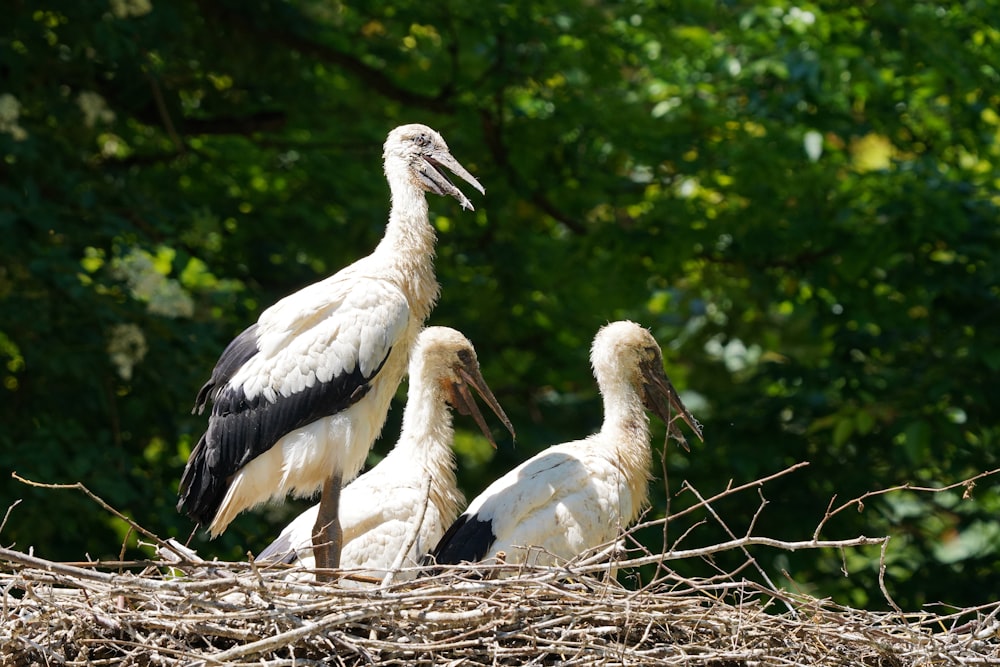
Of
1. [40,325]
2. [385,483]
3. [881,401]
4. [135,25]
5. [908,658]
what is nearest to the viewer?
[908,658]

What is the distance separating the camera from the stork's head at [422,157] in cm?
638

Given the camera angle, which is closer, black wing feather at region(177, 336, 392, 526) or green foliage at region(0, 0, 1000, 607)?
black wing feather at region(177, 336, 392, 526)

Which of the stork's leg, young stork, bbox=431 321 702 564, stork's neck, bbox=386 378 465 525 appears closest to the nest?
young stork, bbox=431 321 702 564

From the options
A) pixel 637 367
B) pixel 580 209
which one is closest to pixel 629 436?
pixel 637 367

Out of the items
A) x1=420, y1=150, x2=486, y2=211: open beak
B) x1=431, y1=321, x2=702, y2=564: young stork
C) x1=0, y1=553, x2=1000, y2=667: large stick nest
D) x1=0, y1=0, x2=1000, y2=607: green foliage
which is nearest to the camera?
x1=0, y1=553, x2=1000, y2=667: large stick nest

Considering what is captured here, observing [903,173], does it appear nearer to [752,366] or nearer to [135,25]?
[752,366]

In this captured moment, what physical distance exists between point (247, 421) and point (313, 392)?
270 millimetres

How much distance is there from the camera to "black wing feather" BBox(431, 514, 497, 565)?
5984 mm

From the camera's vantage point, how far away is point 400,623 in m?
4.66

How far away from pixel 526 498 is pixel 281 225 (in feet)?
12.4

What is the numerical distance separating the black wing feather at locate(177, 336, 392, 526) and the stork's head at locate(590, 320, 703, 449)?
115 cm

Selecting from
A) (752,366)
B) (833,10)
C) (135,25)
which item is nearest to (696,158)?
→ (833,10)

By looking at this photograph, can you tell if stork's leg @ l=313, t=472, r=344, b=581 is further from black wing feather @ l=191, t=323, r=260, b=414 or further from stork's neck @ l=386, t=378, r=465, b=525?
black wing feather @ l=191, t=323, r=260, b=414

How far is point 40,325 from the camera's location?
752cm
